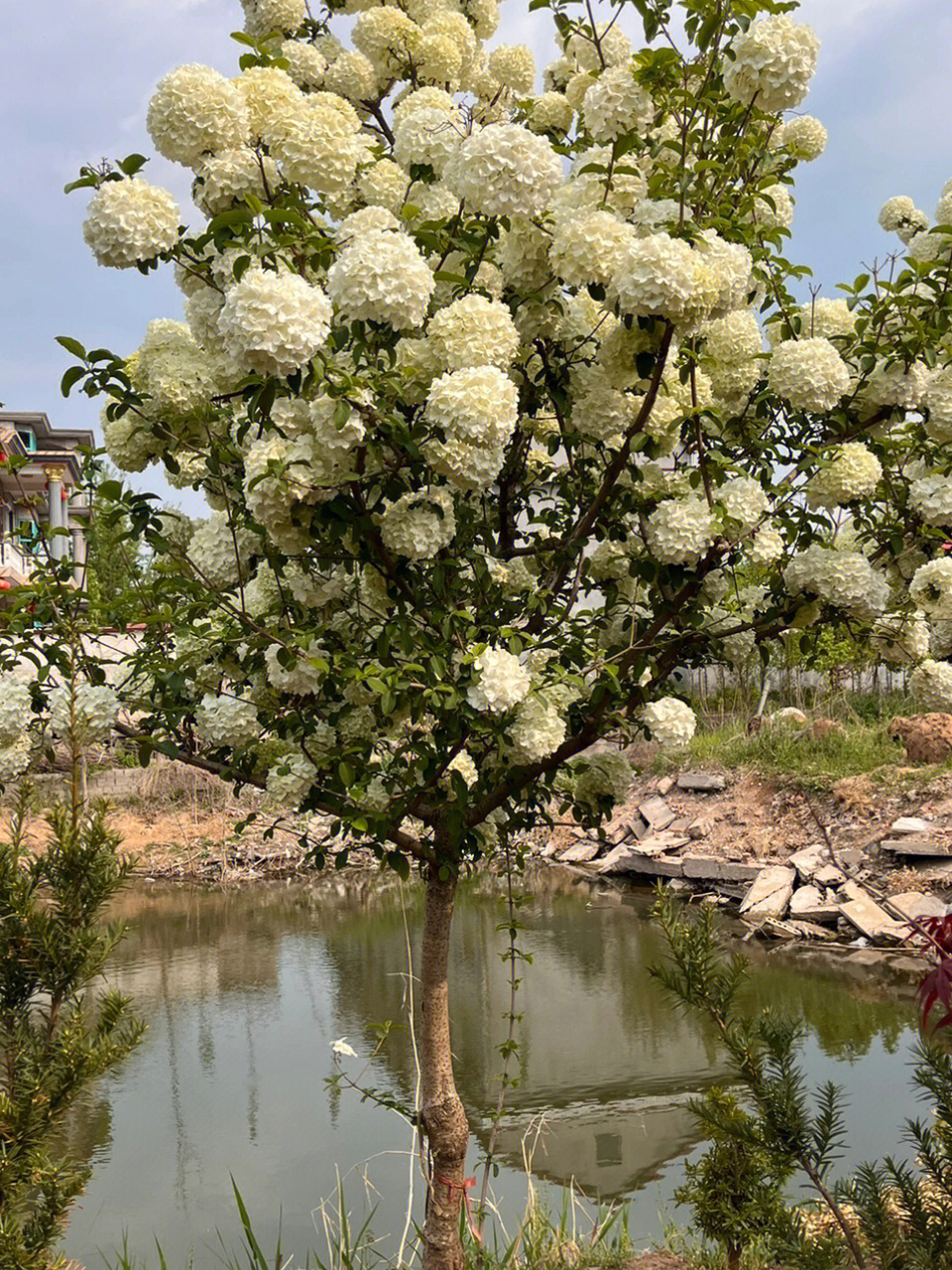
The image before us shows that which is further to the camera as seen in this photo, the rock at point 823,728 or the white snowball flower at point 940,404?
the rock at point 823,728

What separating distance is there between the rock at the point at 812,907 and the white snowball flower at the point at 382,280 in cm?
784

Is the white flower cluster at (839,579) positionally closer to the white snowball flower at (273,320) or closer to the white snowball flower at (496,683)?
the white snowball flower at (496,683)

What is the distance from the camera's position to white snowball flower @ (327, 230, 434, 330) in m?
2.04

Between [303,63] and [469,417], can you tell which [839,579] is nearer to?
[469,417]

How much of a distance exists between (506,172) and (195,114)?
0.68m

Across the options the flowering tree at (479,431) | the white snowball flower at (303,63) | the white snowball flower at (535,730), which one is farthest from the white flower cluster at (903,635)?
the white snowball flower at (303,63)

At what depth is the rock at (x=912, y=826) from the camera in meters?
9.27

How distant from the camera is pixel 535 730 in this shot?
2.32 meters

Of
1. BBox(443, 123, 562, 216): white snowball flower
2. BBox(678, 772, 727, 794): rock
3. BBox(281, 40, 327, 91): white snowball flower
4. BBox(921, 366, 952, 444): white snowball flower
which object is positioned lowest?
BBox(678, 772, 727, 794): rock

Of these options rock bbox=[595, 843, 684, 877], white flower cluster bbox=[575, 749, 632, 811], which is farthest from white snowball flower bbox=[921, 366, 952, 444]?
rock bbox=[595, 843, 684, 877]

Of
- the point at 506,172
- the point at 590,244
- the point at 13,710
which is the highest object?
the point at 506,172

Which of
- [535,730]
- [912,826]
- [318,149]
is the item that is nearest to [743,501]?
[535,730]

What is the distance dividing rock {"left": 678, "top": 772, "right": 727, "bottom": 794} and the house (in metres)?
6.57

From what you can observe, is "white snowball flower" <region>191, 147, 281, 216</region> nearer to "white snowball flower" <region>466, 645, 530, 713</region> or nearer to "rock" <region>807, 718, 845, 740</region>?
"white snowball flower" <region>466, 645, 530, 713</region>
